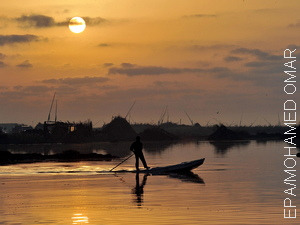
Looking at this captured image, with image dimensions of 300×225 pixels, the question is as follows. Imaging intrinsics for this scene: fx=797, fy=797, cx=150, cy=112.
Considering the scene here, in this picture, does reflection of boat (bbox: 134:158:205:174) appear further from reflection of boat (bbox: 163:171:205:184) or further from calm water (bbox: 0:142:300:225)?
calm water (bbox: 0:142:300:225)

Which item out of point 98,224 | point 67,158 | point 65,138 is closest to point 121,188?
point 98,224

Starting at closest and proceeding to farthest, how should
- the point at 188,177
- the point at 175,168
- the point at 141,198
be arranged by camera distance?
the point at 141,198 < the point at 188,177 < the point at 175,168

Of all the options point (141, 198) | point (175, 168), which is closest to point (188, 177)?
point (175, 168)

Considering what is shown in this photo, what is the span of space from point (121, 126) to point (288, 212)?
450 ft

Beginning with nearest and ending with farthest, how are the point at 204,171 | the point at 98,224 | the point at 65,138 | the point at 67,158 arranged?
the point at 98,224, the point at 204,171, the point at 67,158, the point at 65,138

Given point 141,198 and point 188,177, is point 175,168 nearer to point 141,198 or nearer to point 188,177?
point 188,177

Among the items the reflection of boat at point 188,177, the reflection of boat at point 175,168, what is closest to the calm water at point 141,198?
the reflection of boat at point 188,177

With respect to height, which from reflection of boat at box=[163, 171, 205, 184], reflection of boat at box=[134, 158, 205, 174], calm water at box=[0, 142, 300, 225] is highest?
reflection of boat at box=[134, 158, 205, 174]

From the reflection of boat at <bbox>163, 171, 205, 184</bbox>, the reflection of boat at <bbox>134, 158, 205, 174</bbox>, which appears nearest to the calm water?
the reflection of boat at <bbox>163, 171, 205, 184</bbox>

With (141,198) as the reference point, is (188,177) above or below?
above

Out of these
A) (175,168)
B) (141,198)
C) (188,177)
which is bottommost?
(141,198)

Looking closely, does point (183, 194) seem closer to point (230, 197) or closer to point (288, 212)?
point (230, 197)

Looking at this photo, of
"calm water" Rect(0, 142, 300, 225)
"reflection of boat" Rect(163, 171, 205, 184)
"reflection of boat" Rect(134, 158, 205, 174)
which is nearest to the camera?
"calm water" Rect(0, 142, 300, 225)

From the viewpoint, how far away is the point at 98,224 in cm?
2319
